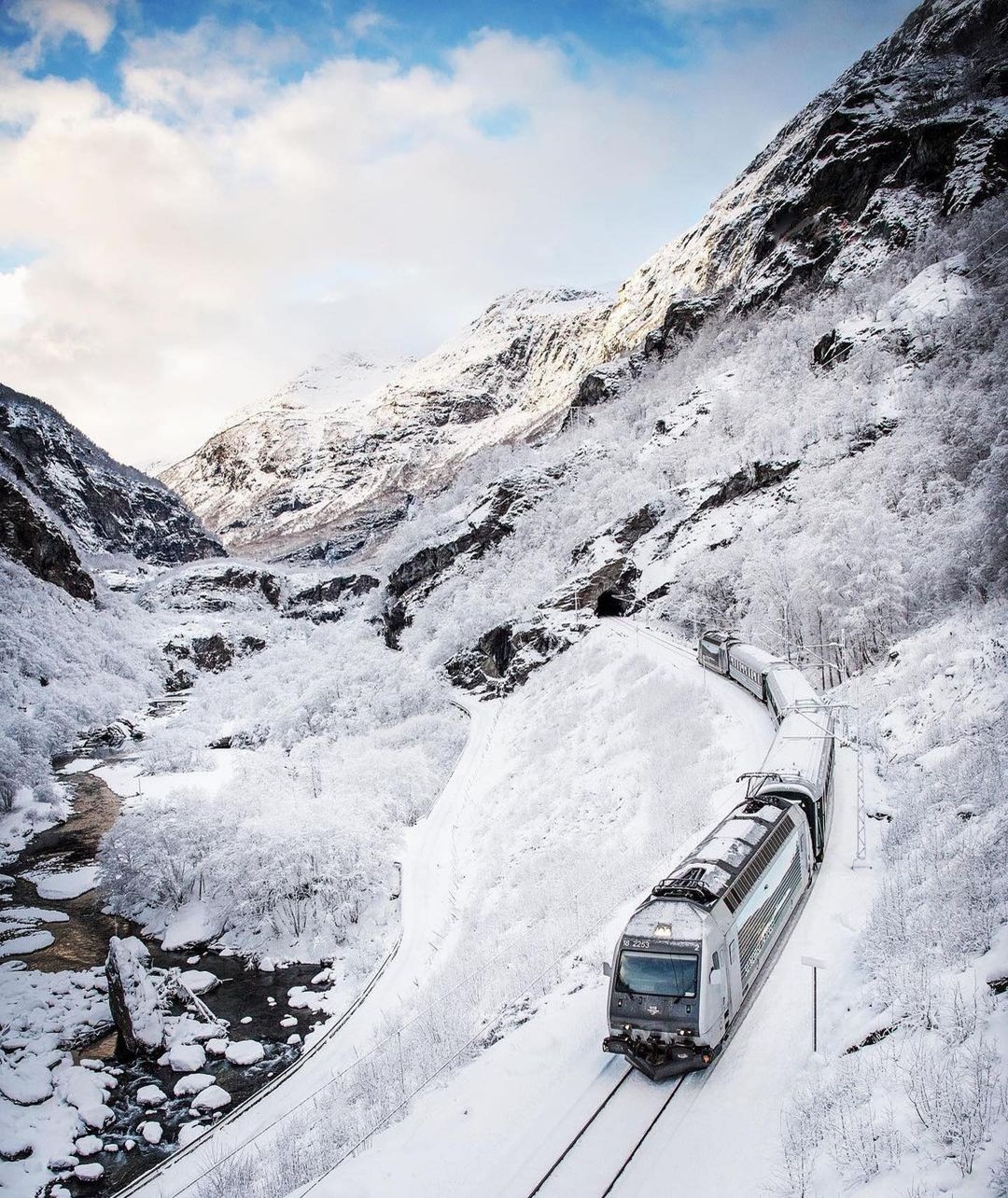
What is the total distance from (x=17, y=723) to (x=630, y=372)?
10085 centimetres

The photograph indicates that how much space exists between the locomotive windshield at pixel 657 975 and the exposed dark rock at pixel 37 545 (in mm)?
139242

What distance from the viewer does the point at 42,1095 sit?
22641mm

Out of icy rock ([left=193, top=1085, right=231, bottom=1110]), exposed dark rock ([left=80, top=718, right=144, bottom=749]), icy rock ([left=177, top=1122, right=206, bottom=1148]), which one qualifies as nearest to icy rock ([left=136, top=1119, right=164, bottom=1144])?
icy rock ([left=177, top=1122, right=206, bottom=1148])

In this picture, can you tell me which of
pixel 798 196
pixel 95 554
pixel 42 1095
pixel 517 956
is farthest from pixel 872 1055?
pixel 95 554

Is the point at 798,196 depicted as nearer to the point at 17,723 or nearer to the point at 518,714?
the point at 518,714

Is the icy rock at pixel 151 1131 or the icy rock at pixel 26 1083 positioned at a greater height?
the icy rock at pixel 26 1083

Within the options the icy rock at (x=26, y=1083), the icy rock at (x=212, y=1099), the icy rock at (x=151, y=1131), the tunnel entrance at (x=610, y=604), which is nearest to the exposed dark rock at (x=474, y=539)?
the tunnel entrance at (x=610, y=604)

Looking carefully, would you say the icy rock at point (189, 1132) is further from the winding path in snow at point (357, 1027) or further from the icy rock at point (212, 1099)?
the winding path in snow at point (357, 1027)

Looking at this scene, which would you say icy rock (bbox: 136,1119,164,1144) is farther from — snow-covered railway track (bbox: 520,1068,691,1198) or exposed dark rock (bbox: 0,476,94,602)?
exposed dark rock (bbox: 0,476,94,602)

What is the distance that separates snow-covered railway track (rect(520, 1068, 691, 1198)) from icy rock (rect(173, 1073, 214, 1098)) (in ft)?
63.5

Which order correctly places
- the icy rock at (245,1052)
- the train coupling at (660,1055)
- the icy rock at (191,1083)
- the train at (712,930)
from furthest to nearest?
the icy rock at (245,1052) → the icy rock at (191,1083) → the train at (712,930) → the train coupling at (660,1055)

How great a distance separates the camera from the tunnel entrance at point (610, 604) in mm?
56438

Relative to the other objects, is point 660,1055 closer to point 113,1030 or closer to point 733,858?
point 733,858

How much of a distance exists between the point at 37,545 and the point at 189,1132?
132 metres
